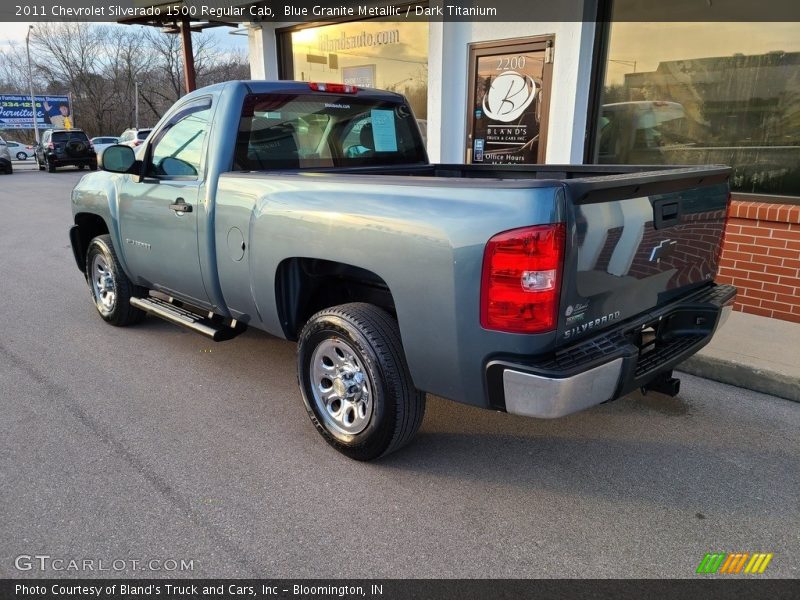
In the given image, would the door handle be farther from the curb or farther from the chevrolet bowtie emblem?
the curb

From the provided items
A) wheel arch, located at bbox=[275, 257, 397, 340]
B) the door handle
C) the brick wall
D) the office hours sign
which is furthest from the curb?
the office hours sign

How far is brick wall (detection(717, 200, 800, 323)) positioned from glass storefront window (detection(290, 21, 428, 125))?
4.94 metres

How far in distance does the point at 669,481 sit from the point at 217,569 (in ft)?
7.18

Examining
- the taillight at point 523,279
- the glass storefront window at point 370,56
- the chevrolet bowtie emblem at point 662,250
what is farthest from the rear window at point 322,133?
the glass storefront window at point 370,56

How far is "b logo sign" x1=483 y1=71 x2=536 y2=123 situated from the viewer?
25.1 ft

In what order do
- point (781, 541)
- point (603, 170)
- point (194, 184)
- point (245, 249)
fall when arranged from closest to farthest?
point (781, 541) < point (245, 249) < point (194, 184) < point (603, 170)

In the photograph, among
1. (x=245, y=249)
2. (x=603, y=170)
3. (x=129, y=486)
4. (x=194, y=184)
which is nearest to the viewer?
(x=129, y=486)

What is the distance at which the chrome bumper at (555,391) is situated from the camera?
235 cm

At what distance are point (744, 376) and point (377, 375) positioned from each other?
9.17ft

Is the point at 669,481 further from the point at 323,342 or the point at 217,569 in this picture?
the point at 217,569

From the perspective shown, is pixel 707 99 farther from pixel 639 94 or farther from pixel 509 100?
pixel 509 100

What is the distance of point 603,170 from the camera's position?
411 centimetres

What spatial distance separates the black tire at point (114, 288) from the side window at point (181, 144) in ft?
3.45

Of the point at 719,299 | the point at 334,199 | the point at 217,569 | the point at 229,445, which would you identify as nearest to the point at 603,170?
the point at 719,299
